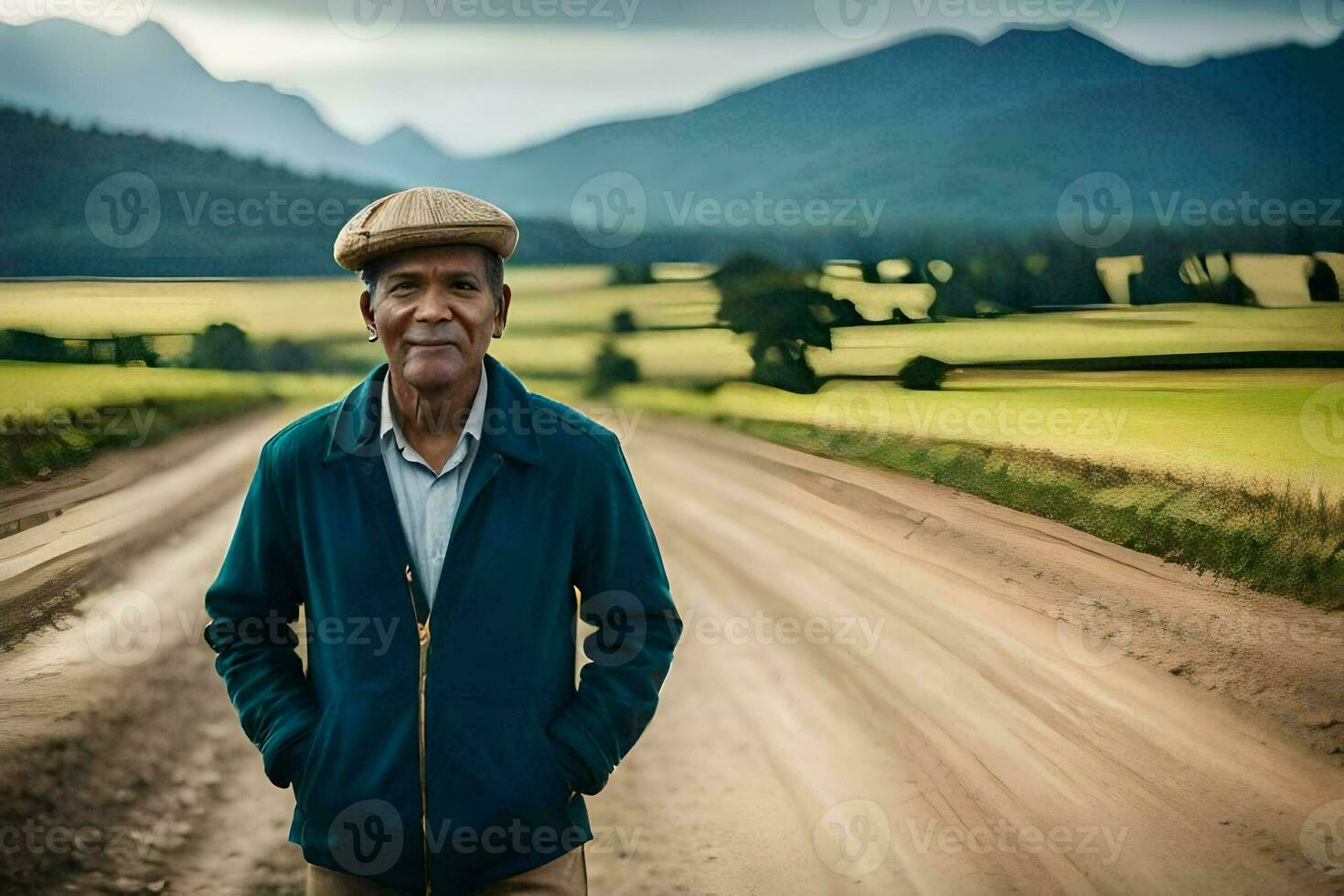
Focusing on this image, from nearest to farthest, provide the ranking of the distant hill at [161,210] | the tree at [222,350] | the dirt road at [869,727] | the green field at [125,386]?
the dirt road at [869,727], the green field at [125,386], the distant hill at [161,210], the tree at [222,350]

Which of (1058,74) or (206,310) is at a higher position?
(1058,74)

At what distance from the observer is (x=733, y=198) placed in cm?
861

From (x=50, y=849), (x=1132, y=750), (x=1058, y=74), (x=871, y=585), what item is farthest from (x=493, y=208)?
(x=1058, y=74)

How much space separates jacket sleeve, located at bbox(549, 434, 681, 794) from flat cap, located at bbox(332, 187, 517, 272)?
439 mm

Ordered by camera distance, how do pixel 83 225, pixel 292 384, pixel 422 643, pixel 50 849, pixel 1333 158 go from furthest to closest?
pixel 1333 158, pixel 292 384, pixel 83 225, pixel 50 849, pixel 422 643

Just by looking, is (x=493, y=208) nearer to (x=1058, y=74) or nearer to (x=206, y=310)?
(x=206, y=310)

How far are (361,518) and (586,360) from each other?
239 inches

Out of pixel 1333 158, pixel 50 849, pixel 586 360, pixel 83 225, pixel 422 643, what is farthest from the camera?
pixel 1333 158

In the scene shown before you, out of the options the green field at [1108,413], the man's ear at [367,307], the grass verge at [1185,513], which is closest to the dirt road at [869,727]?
the grass verge at [1185,513]

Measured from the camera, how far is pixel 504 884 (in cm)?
200

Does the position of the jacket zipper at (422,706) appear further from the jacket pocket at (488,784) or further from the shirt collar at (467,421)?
the shirt collar at (467,421)

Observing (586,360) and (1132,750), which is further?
(586,360)

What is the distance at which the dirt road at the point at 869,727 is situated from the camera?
192 inches

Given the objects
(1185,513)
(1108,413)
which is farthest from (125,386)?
(1185,513)
